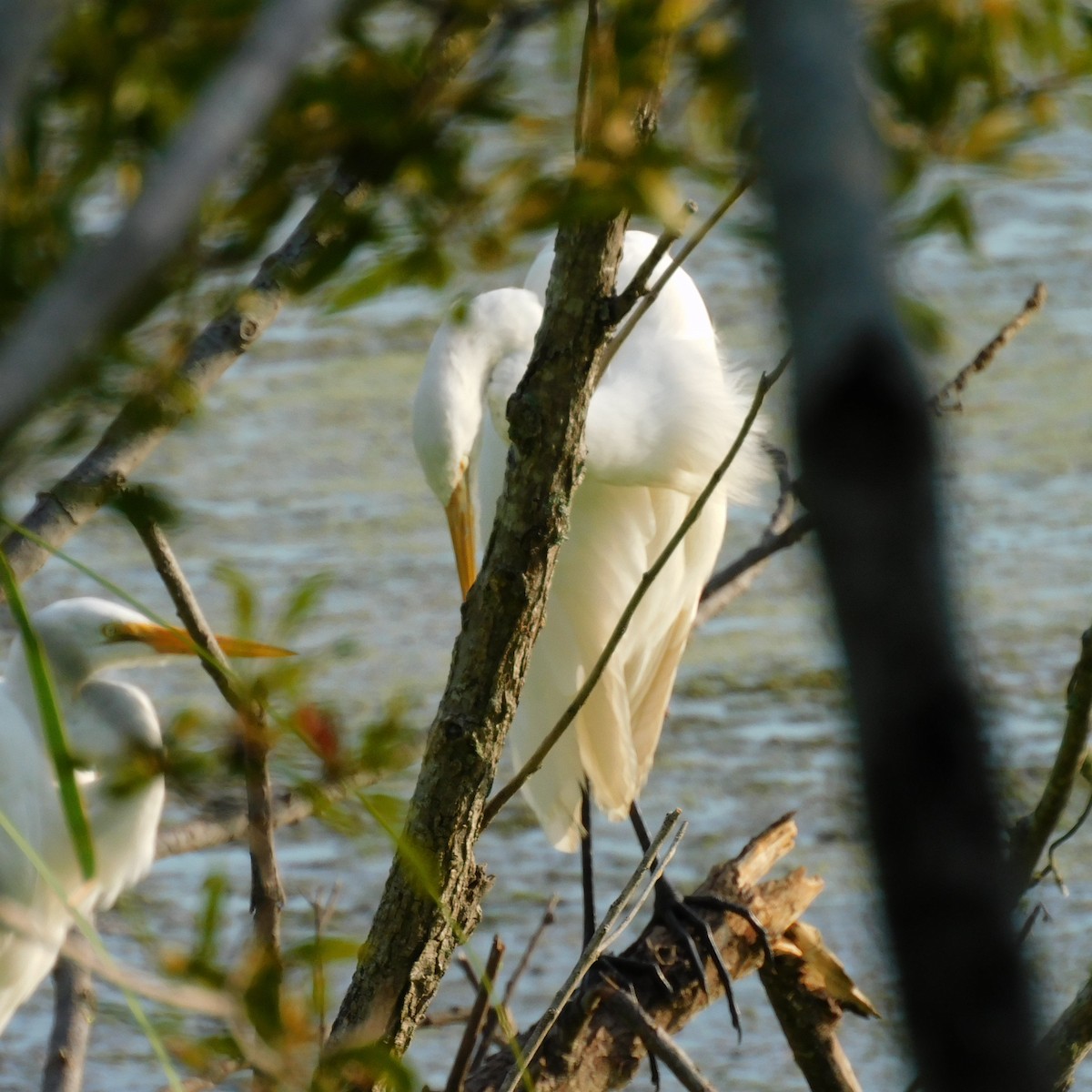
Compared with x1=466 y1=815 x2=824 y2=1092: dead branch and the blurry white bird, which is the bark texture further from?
the blurry white bird

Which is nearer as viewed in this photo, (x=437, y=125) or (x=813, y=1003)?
(x=437, y=125)

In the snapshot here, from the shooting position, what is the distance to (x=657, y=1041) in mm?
1335

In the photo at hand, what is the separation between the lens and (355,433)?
3.93 m

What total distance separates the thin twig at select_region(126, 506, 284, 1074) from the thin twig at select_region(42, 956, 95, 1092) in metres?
0.25

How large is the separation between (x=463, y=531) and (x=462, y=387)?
212 millimetres

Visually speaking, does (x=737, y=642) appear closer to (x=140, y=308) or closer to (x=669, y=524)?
(x=669, y=524)

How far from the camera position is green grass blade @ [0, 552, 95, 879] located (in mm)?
511

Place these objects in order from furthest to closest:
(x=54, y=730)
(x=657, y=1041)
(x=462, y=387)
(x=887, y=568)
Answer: (x=462, y=387) < (x=657, y=1041) < (x=54, y=730) < (x=887, y=568)

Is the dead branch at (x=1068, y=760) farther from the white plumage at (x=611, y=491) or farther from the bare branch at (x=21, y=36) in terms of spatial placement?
the bare branch at (x=21, y=36)

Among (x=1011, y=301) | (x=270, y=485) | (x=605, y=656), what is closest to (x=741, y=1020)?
(x=605, y=656)

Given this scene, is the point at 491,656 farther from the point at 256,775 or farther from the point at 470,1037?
the point at 470,1037

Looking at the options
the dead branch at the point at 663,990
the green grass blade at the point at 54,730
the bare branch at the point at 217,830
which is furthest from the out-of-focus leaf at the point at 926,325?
the dead branch at the point at 663,990

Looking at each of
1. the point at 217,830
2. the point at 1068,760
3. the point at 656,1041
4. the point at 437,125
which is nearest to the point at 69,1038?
the point at 217,830


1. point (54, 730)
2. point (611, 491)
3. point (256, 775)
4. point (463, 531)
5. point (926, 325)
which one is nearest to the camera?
point (926, 325)
